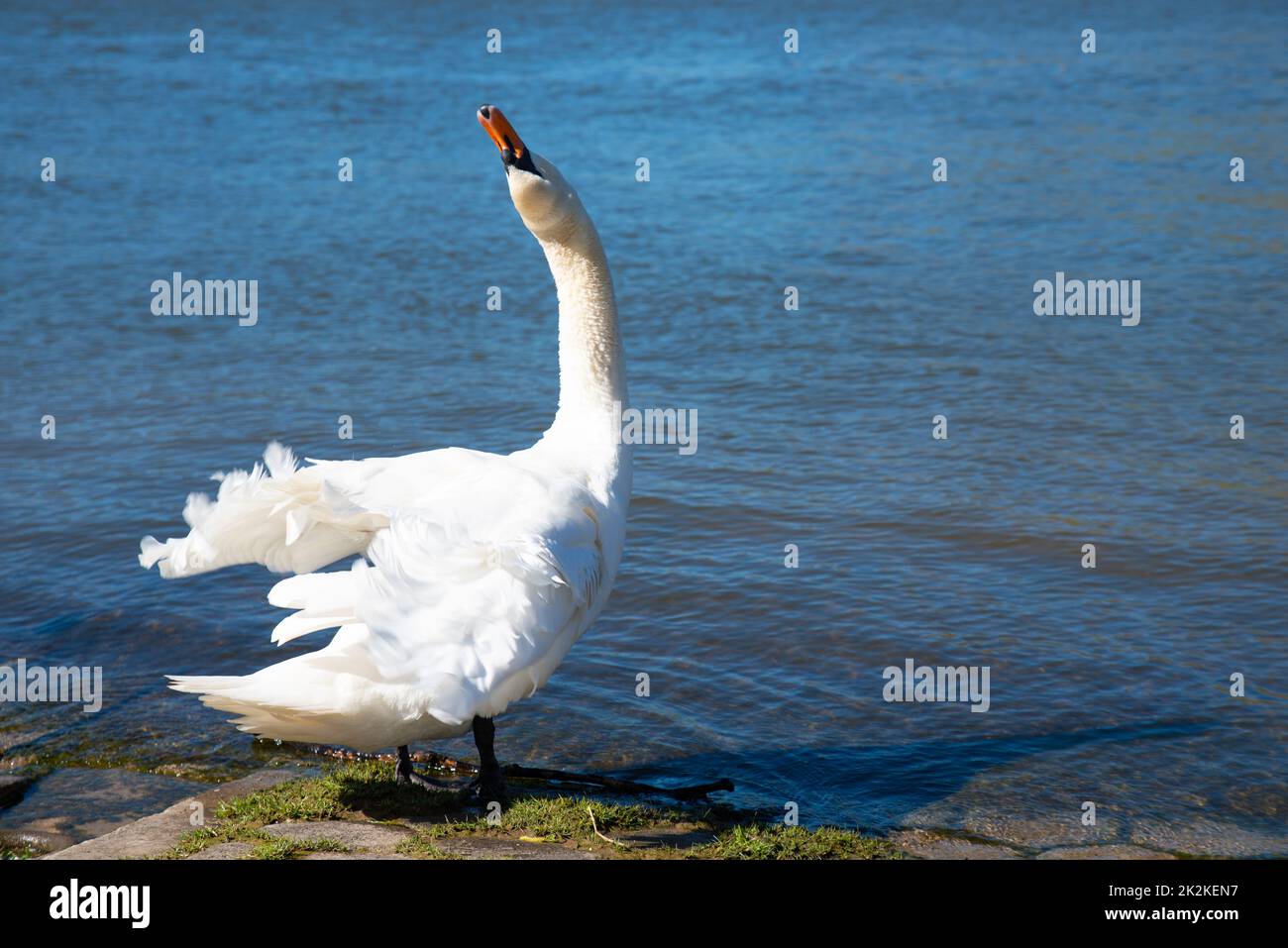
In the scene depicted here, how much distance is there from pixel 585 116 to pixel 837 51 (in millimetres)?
6388

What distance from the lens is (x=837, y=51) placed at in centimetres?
2405

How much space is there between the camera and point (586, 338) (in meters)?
5.81

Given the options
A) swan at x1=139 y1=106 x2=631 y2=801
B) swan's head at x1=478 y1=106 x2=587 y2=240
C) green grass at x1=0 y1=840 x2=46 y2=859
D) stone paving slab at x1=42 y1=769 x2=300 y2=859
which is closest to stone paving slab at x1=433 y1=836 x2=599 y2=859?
swan at x1=139 y1=106 x2=631 y2=801

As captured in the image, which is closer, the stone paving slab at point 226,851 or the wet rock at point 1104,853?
the stone paving slab at point 226,851

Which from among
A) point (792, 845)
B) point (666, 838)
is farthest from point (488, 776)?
point (792, 845)

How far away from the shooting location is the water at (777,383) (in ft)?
21.2

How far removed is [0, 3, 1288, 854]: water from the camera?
21.2 feet

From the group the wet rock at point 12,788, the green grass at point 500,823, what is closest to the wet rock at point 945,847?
the green grass at point 500,823

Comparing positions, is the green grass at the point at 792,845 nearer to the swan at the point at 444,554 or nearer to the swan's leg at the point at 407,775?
the swan at the point at 444,554

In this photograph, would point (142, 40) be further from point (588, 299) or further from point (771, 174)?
point (588, 299)

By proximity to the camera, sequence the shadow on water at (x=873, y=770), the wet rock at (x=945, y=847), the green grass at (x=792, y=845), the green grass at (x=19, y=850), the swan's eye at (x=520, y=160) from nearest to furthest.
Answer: the green grass at (x=792, y=845) < the green grass at (x=19, y=850) < the wet rock at (x=945, y=847) < the swan's eye at (x=520, y=160) < the shadow on water at (x=873, y=770)

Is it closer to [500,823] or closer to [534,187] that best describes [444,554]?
[500,823]

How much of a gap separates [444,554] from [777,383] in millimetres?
6704

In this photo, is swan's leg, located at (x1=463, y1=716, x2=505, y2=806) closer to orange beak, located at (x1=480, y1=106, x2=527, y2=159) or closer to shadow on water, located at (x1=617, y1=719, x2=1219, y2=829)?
shadow on water, located at (x1=617, y1=719, x2=1219, y2=829)
